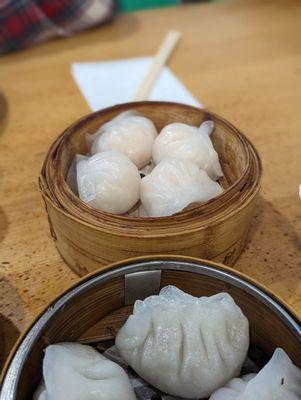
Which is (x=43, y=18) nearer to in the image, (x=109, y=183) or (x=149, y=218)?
(x=109, y=183)

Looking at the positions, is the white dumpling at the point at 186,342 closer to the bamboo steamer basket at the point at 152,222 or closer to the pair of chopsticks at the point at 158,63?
the bamboo steamer basket at the point at 152,222

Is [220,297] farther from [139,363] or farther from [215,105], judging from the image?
[215,105]

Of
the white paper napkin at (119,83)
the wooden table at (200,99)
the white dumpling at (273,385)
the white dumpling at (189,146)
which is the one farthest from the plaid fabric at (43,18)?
the white dumpling at (273,385)

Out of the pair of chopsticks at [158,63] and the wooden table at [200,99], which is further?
the pair of chopsticks at [158,63]

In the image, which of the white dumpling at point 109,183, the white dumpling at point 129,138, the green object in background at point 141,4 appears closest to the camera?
the white dumpling at point 109,183

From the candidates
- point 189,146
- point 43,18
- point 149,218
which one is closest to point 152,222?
point 149,218

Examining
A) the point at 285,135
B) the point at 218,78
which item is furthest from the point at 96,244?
the point at 218,78
